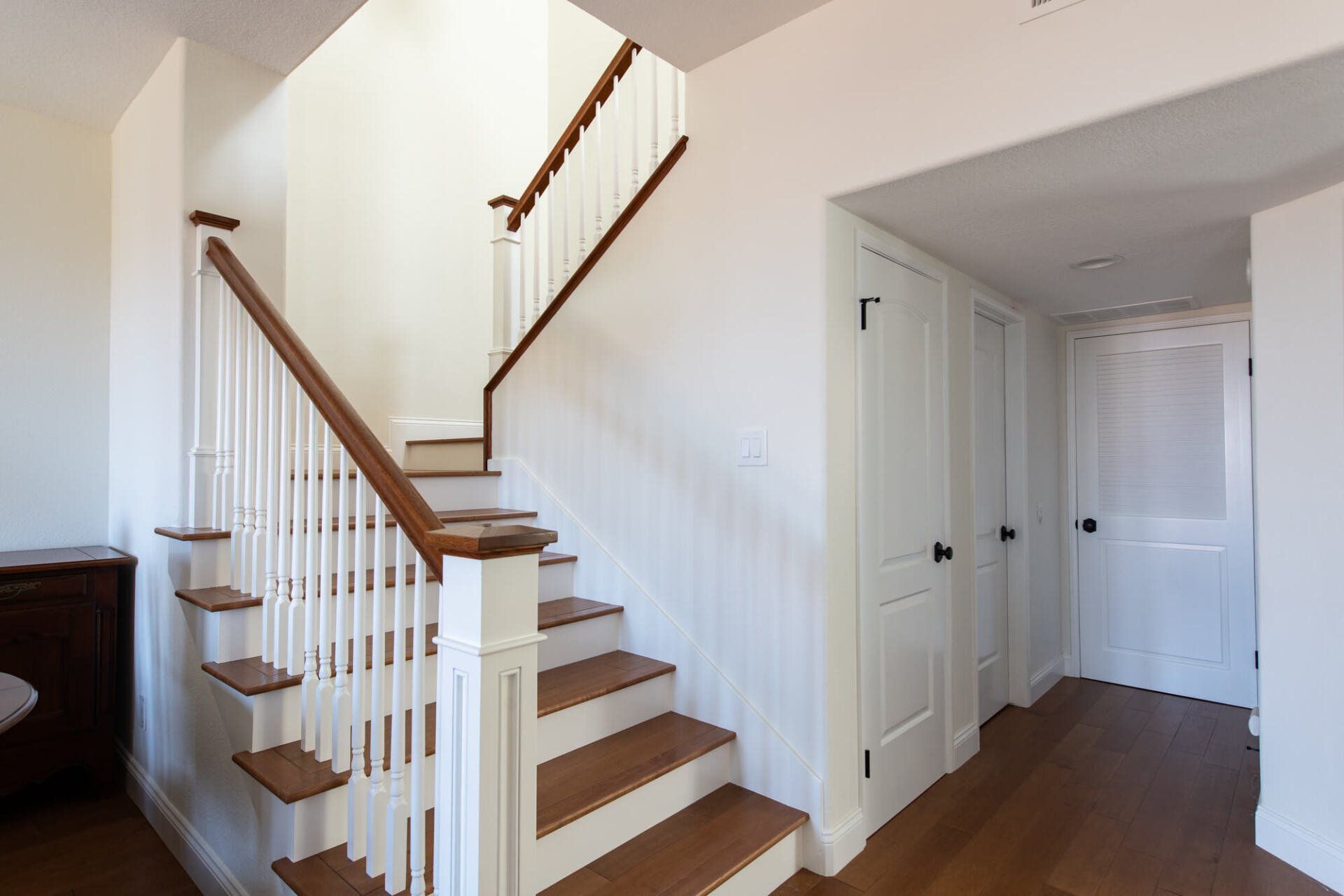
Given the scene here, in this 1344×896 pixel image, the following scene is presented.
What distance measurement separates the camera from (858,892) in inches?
81.4

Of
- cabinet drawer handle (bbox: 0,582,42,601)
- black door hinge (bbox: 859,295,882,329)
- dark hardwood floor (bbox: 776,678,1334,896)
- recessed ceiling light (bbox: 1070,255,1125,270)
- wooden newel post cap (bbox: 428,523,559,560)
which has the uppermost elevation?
recessed ceiling light (bbox: 1070,255,1125,270)

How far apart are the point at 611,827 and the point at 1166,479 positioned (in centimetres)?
359

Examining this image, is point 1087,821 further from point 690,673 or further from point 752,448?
point 752,448

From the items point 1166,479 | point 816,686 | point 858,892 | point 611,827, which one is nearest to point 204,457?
point 611,827

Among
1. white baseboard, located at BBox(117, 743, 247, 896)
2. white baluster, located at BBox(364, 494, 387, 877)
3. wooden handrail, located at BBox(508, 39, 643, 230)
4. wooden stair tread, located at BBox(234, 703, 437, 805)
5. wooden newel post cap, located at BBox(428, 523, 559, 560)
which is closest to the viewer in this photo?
wooden newel post cap, located at BBox(428, 523, 559, 560)

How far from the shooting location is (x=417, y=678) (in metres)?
1.41

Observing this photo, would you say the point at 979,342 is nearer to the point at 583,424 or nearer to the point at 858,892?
the point at 583,424

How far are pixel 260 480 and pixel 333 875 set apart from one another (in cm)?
109

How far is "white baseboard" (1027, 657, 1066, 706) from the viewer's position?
373 cm

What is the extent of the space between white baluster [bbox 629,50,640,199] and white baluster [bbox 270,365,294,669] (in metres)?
1.53

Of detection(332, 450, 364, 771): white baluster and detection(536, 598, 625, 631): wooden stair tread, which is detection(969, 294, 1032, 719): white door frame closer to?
detection(536, 598, 625, 631): wooden stair tread

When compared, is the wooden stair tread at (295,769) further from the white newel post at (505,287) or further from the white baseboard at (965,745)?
the white baseboard at (965,745)

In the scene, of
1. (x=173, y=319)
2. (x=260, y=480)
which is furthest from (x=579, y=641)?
(x=173, y=319)

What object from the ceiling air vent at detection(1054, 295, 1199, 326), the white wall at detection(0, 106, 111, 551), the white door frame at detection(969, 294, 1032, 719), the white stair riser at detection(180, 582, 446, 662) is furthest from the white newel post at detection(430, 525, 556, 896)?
the ceiling air vent at detection(1054, 295, 1199, 326)
